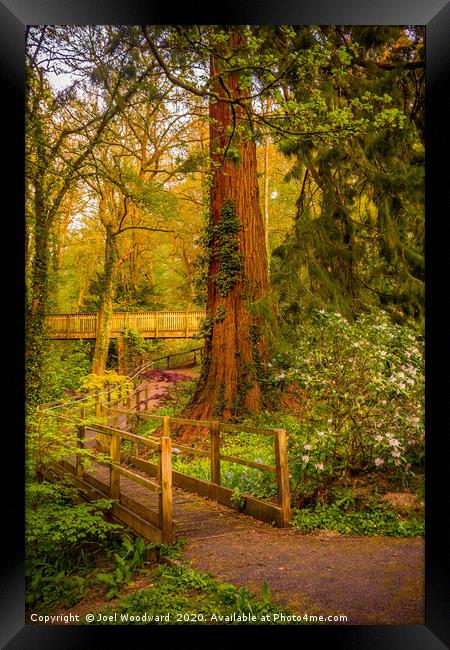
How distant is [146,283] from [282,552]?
320 centimetres

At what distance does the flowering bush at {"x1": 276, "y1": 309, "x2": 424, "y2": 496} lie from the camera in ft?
13.3

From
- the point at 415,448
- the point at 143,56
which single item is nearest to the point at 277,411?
the point at 415,448

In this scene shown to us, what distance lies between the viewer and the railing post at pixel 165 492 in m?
3.66

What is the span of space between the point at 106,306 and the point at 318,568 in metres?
3.37

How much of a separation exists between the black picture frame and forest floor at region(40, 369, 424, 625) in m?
0.18

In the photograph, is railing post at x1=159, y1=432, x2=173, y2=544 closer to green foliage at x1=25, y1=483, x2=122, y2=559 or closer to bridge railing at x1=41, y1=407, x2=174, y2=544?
bridge railing at x1=41, y1=407, x2=174, y2=544

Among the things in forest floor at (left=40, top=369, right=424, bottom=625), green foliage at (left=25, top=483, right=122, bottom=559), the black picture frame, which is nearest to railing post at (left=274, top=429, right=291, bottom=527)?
forest floor at (left=40, top=369, right=424, bottom=625)

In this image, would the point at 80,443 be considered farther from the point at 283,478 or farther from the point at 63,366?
the point at 283,478

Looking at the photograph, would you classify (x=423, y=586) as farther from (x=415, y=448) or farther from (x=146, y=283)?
(x=146, y=283)

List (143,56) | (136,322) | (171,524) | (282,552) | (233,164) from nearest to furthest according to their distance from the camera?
(282,552)
(171,524)
(143,56)
(136,322)
(233,164)

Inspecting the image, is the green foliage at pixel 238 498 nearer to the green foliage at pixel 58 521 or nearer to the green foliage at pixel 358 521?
the green foliage at pixel 358 521

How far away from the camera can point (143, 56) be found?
3971mm
